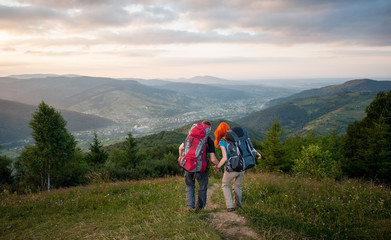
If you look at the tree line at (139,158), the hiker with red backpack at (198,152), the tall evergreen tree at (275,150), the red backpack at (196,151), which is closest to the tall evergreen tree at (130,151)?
the tree line at (139,158)

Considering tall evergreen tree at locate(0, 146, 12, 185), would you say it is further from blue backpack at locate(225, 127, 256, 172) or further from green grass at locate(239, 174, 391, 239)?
blue backpack at locate(225, 127, 256, 172)

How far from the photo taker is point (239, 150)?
5.31 m

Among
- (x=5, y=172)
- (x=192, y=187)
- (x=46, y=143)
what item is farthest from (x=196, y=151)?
(x=5, y=172)

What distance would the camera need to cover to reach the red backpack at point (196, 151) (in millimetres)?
5363

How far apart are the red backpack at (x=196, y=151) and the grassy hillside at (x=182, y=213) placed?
1.33 metres

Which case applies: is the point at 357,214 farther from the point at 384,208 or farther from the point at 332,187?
the point at 332,187

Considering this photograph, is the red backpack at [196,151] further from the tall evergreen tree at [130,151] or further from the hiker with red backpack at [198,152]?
the tall evergreen tree at [130,151]

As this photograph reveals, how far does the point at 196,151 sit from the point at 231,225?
6.68 feet

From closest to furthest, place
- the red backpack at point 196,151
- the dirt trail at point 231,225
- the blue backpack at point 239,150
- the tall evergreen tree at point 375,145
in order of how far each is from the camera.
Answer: the dirt trail at point 231,225 → the blue backpack at point 239,150 → the red backpack at point 196,151 → the tall evergreen tree at point 375,145

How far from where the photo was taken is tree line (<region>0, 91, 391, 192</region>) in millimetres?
20031

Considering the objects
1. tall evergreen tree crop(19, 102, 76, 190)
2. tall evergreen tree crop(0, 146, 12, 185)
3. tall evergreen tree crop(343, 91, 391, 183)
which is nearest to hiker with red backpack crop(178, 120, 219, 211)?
tall evergreen tree crop(19, 102, 76, 190)

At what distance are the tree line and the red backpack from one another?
911 centimetres

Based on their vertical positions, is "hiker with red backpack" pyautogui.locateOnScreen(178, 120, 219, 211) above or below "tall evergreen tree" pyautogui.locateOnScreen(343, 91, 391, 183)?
above

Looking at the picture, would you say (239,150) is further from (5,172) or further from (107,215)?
(5,172)
